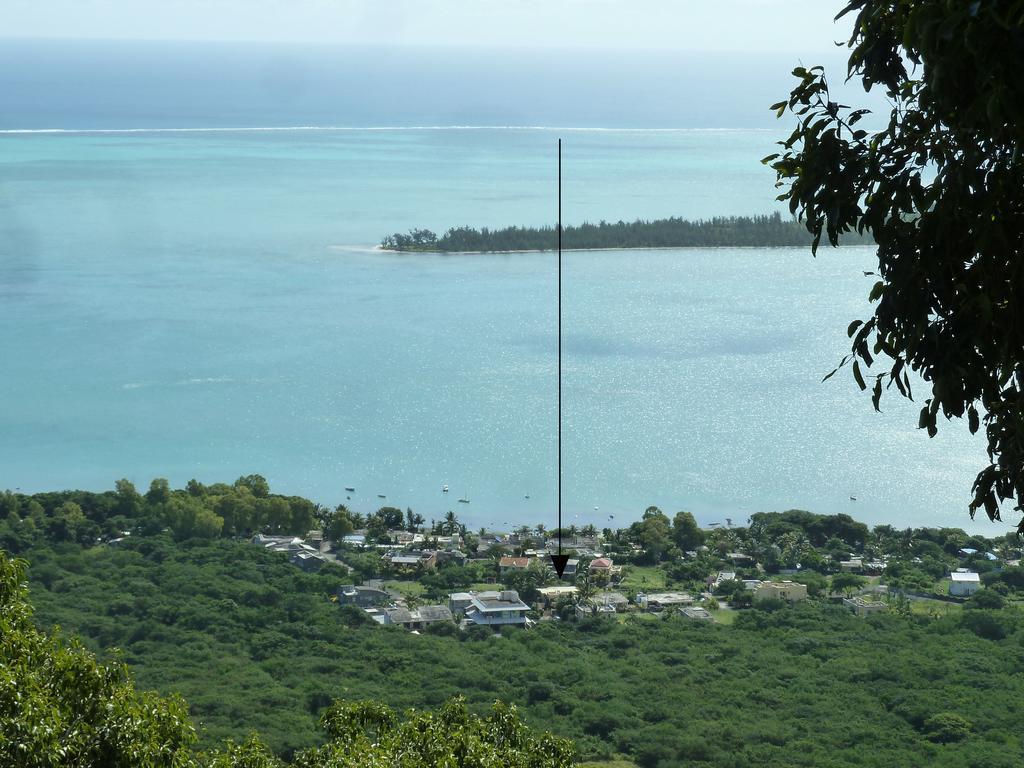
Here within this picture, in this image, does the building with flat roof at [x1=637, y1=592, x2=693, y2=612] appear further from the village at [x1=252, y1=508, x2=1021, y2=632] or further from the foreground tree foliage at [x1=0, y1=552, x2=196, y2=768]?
the foreground tree foliage at [x1=0, y1=552, x2=196, y2=768]

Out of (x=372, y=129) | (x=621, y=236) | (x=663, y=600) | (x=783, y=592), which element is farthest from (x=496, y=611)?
(x=372, y=129)

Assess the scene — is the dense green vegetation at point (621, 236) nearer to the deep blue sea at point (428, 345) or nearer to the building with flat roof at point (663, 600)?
the deep blue sea at point (428, 345)

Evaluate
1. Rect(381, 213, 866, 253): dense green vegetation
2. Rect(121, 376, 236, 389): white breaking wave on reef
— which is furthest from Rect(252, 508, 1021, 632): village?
Rect(381, 213, 866, 253): dense green vegetation

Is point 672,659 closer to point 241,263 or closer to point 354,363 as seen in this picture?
point 354,363

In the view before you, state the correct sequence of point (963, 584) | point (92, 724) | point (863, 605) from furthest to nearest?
point (963, 584), point (863, 605), point (92, 724)

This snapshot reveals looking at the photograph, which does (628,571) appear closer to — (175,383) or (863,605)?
(863,605)

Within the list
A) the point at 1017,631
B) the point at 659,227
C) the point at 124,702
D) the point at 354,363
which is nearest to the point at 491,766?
the point at 124,702

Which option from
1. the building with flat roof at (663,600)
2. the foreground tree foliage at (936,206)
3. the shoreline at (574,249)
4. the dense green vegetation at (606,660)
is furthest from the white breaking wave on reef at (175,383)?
the foreground tree foliage at (936,206)
